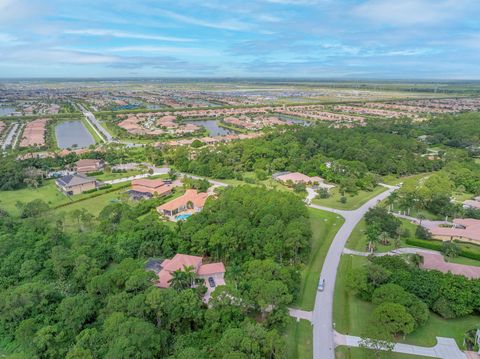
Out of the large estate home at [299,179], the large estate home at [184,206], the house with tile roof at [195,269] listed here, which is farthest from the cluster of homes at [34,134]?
the house with tile roof at [195,269]

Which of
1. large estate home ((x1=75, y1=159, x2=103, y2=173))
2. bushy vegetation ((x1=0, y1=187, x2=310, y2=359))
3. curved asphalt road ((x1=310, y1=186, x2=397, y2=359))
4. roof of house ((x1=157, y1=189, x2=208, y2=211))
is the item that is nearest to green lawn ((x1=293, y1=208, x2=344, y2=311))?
curved asphalt road ((x1=310, y1=186, x2=397, y2=359))

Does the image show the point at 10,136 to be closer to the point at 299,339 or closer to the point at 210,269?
the point at 210,269

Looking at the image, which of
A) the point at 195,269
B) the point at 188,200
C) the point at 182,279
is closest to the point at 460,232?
the point at 195,269

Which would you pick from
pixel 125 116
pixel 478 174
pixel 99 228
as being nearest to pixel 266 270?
pixel 99 228

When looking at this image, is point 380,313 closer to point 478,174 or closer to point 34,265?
point 34,265

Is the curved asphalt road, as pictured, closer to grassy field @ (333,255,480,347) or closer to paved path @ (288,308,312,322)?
paved path @ (288,308,312,322)

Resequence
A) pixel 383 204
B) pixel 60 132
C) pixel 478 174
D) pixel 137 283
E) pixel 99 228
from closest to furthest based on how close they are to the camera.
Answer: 1. pixel 137 283
2. pixel 99 228
3. pixel 383 204
4. pixel 478 174
5. pixel 60 132
